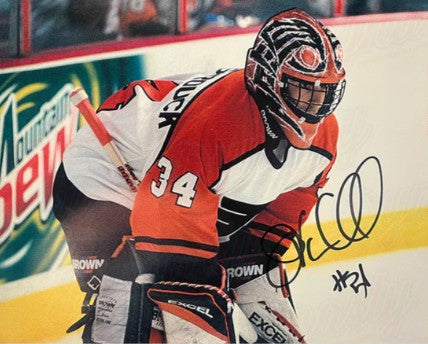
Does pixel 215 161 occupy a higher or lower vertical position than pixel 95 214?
higher

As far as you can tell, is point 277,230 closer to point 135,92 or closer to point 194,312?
point 194,312

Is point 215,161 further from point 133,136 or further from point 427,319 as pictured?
point 427,319

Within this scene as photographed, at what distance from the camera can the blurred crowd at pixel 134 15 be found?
2.61m

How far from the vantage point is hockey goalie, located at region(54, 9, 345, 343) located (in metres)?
2.69

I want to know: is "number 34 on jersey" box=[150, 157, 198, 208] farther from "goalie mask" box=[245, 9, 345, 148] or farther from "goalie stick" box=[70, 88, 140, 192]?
"goalie mask" box=[245, 9, 345, 148]

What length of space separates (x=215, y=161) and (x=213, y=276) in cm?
36

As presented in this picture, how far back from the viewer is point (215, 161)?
267 cm

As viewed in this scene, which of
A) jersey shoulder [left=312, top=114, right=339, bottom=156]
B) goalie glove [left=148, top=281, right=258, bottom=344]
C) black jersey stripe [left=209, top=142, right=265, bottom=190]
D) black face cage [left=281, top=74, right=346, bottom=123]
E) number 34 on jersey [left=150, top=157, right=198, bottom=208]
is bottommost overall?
goalie glove [left=148, top=281, right=258, bottom=344]

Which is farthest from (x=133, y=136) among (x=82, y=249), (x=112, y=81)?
(x=82, y=249)

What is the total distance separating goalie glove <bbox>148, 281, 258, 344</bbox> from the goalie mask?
21.4 inches

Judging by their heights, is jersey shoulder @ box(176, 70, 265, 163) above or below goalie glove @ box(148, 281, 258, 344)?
above
